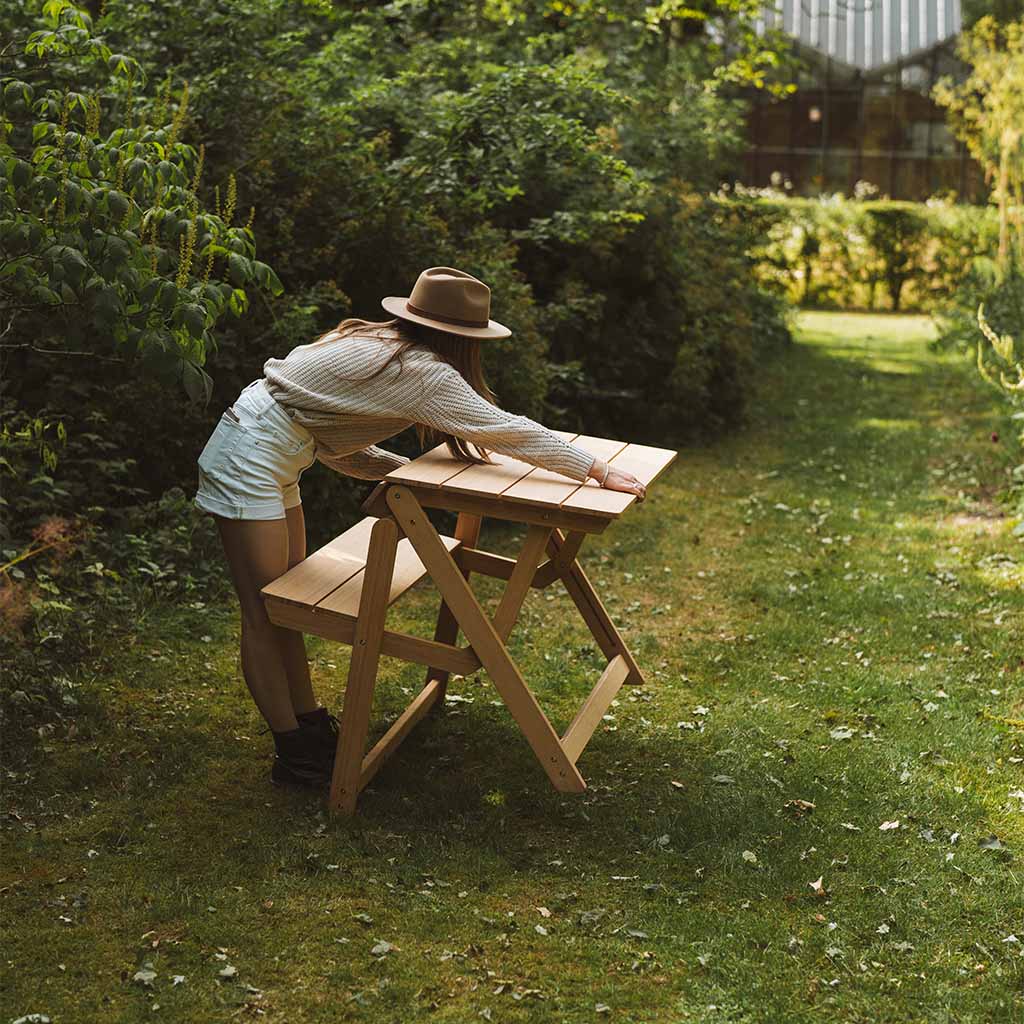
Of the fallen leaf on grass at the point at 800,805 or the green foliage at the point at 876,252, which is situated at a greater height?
the green foliage at the point at 876,252

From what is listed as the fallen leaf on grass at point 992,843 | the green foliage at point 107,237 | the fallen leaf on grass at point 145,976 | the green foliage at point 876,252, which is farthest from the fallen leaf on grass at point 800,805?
the green foliage at point 876,252

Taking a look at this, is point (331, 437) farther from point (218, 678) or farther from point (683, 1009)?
point (683, 1009)

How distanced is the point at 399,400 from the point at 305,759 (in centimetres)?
120

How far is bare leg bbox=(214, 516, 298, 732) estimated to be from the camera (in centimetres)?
400

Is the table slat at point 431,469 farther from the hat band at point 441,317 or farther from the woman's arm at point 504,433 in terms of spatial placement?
the hat band at point 441,317

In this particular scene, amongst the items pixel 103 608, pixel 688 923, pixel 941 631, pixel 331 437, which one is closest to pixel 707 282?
pixel 941 631

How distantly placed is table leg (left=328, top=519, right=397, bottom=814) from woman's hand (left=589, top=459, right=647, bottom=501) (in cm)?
62

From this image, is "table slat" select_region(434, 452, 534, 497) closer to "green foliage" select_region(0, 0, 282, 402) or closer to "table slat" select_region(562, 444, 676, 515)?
"table slat" select_region(562, 444, 676, 515)

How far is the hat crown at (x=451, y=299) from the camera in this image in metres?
3.92

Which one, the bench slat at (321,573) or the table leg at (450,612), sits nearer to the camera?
the bench slat at (321,573)

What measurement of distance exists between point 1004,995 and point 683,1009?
2.56 feet

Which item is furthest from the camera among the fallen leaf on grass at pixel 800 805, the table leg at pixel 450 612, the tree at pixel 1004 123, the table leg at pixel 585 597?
the tree at pixel 1004 123

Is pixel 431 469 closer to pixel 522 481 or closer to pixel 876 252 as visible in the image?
pixel 522 481

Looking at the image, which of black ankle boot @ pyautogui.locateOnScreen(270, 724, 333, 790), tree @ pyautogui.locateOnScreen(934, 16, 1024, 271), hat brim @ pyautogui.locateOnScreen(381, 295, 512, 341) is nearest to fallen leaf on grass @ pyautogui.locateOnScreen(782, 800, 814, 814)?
black ankle boot @ pyautogui.locateOnScreen(270, 724, 333, 790)
